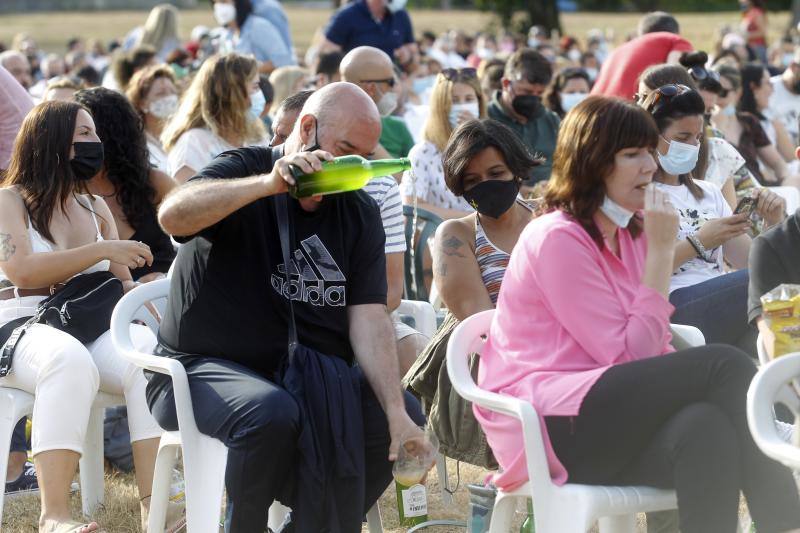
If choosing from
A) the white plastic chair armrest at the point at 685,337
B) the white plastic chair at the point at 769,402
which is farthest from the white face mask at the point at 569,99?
the white plastic chair at the point at 769,402

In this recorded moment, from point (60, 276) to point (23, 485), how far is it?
986 mm

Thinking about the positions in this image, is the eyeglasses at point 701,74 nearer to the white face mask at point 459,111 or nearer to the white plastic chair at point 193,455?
the white face mask at point 459,111

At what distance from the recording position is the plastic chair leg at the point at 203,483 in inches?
131

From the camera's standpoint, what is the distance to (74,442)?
3830mm

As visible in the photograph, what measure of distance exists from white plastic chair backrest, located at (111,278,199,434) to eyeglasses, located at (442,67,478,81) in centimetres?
314

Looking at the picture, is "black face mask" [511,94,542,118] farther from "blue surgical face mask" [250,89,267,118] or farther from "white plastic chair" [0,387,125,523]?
"white plastic chair" [0,387,125,523]

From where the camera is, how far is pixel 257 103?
6.68 meters

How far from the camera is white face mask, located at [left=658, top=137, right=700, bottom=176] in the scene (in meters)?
4.48

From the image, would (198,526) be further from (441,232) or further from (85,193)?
(85,193)

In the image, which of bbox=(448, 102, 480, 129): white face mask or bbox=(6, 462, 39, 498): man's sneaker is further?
bbox=(448, 102, 480, 129): white face mask

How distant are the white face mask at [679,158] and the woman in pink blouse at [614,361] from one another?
1309 millimetres

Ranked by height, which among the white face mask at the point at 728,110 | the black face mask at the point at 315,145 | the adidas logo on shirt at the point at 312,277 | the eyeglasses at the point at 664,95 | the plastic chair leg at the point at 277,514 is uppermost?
the black face mask at the point at 315,145

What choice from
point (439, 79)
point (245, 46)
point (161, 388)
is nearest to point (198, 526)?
point (161, 388)

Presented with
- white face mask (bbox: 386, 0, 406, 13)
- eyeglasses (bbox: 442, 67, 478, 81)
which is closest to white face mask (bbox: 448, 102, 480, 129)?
eyeglasses (bbox: 442, 67, 478, 81)
